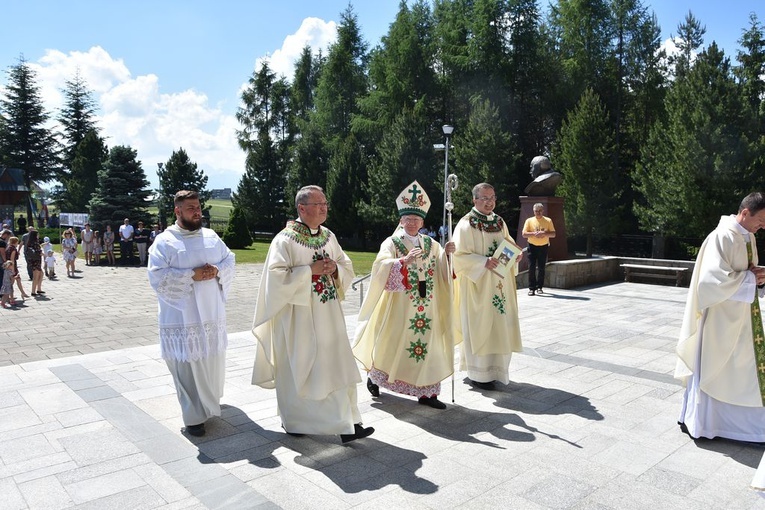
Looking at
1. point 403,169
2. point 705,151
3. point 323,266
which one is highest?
point 403,169

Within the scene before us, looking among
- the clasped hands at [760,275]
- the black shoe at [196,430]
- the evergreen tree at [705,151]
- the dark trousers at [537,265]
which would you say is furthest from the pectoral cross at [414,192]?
the evergreen tree at [705,151]

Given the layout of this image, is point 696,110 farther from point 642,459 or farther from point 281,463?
point 281,463

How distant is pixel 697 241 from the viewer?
24.1 metres

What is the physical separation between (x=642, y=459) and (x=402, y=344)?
7.54 ft

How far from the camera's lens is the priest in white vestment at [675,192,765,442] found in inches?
185

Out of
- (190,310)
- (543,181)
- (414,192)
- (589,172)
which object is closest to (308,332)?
(190,310)

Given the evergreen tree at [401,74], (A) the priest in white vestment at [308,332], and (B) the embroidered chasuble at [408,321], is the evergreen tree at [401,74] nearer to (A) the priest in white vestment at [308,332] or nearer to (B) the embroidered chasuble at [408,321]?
(B) the embroidered chasuble at [408,321]

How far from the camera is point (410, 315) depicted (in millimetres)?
5758

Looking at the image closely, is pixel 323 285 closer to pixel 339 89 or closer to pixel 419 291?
pixel 419 291

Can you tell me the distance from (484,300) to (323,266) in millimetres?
2340

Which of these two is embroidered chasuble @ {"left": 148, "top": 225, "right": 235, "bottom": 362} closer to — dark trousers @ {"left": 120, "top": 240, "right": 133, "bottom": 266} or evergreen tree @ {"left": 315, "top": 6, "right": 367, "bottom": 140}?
dark trousers @ {"left": 120, "top": 240, "right": 133, "bottom": 266}

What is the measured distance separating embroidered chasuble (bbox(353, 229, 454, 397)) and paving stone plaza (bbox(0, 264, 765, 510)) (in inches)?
12.6

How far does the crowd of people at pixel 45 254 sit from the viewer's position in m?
12.7

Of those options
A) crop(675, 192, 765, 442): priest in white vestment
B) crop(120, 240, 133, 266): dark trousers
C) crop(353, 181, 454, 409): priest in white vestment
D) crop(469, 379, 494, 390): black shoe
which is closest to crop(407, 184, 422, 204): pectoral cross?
crop(353, 181, 454, 409): priest in white vestment
